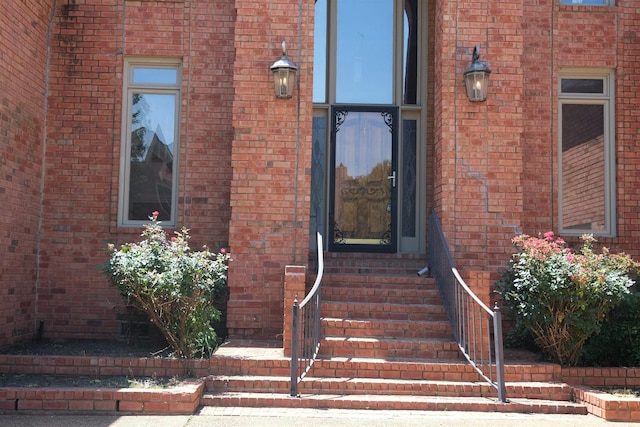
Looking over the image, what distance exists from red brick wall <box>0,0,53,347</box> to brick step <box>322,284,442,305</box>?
11.9ft

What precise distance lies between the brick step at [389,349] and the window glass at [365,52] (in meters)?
3.79

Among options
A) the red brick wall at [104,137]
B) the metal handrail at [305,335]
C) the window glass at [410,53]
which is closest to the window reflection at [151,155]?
the red brick wall at [104,137]

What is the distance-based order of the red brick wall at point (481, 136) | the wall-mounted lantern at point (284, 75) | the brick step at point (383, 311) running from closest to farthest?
the brick step at point (383, 311) → the wall-mounted lantern at point (284, 75) → the red brick wall at point (481, 136)

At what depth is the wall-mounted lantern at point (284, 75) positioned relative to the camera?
23.4 feet

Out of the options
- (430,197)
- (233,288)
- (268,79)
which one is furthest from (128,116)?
(430,197)

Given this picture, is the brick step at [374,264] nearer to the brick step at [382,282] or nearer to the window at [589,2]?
the brick step at [382,282]

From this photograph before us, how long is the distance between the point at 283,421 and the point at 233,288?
2233 mm

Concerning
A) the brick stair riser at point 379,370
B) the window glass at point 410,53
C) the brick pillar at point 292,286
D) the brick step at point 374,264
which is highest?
the window glass at point 410,53

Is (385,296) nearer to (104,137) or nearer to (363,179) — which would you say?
(363,179)

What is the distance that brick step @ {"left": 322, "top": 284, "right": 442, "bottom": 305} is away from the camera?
7.16m

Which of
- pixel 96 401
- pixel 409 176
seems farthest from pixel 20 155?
pixel 409 176

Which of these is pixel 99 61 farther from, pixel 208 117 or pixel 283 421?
pixel 283 421

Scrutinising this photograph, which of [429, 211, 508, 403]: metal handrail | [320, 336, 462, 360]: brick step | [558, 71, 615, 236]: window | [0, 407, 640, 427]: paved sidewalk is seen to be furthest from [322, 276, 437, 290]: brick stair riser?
[558, 71, 615, 236]: window

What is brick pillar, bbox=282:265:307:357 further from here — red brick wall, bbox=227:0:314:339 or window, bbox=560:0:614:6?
window, bbox=560:0:614:6
